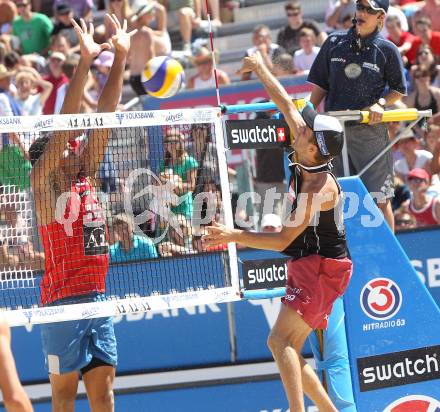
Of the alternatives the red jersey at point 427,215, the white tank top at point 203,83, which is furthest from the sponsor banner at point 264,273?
the white tank top at point 203,83

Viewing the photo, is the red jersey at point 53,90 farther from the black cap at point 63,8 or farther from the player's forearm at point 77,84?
the player's forearm at point 77,84

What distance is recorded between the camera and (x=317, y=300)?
19.7ft

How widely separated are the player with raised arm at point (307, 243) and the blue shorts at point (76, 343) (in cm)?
95

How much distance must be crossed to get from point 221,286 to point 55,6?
8236mm

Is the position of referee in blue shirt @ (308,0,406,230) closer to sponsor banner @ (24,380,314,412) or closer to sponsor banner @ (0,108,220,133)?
sponsor banner @ (0,108,220,133)

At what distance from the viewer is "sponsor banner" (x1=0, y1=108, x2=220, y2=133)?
18.8 feet

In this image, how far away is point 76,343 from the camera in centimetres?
596

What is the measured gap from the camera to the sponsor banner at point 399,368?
22.1ft

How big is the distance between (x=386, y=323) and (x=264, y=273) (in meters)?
0.97

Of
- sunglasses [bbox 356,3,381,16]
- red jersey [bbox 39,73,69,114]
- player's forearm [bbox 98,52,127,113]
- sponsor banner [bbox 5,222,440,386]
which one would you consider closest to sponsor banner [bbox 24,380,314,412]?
sponsor banner [bbox 5,222,440,386]

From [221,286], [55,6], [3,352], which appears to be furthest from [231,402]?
[55,6]

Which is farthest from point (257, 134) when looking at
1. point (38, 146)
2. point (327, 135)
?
point (38, 146)

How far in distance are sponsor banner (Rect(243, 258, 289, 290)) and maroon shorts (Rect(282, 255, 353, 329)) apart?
468 mm

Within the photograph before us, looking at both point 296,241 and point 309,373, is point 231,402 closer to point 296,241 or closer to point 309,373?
point 309,373
